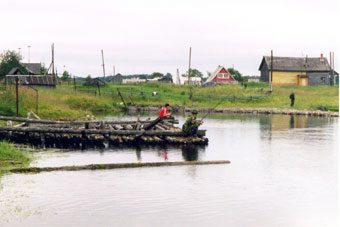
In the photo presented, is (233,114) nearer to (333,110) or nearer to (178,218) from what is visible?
(333,110)

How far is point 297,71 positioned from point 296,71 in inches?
9.2

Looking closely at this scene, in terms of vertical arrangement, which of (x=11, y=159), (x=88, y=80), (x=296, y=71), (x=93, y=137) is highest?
(x=296, y=71)

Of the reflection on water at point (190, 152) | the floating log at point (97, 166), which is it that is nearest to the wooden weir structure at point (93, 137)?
the reflection on water at point (190, 152)

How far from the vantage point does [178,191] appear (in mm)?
17688

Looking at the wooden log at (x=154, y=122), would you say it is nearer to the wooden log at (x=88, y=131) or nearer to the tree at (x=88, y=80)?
the wooden log at (x=88, y=131)

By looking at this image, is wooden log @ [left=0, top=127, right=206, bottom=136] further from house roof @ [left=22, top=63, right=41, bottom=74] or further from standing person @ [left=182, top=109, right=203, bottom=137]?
house roof @ [left=22, top=63, right=41, bottom=74]

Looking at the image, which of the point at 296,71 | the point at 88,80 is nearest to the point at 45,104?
the point at 88,80

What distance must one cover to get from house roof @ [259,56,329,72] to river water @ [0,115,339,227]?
68645 mm

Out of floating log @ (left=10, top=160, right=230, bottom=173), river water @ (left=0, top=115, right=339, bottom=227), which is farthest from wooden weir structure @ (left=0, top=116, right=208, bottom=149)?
floating log @ (left=10, top=160, right=230, bottom=173)

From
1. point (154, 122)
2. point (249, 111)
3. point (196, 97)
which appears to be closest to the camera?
point (154, 122)

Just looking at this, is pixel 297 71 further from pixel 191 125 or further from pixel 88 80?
pixel 191 125

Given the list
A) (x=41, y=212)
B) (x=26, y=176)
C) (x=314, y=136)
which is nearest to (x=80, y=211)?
(x=41, y=212)

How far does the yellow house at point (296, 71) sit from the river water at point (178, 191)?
223 ft

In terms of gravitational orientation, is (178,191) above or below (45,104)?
below
